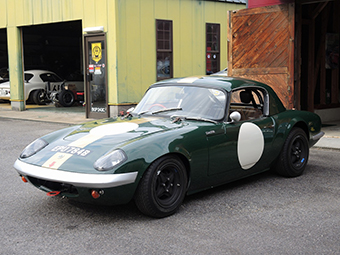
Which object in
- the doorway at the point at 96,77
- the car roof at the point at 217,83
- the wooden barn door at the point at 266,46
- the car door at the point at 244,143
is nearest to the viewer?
the car door at the point at 244,143

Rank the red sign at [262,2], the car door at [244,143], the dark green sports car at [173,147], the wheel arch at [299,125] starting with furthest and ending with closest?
1. the red sign at [262,2]
2. the wheel arch at [299,125]
3. the car door at [244,143]
4. the dark green sports car at [173,147]

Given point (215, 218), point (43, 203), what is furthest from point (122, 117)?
point (215, 218)

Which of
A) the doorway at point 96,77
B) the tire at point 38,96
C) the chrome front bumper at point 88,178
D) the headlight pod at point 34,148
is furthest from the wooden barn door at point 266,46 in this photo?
the tire at point 38,96

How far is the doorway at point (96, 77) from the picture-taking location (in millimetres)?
14234

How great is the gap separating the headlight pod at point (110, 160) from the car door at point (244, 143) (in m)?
1.14

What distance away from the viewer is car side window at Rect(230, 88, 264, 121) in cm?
588

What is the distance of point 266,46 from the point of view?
1009 cm

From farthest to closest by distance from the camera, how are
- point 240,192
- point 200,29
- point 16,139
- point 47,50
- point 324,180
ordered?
point 47,50
point 200,29
point 16,139
point 324,180
point 240,192

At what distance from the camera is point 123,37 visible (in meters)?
13.9

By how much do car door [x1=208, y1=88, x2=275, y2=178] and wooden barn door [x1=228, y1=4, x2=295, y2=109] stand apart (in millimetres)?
3997

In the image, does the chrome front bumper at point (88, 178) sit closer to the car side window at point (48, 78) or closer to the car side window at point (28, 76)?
the car side window at point (28, 76)

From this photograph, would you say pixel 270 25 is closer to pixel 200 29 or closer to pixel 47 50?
pixel 200 29

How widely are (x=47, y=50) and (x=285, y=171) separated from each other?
81.9 ft

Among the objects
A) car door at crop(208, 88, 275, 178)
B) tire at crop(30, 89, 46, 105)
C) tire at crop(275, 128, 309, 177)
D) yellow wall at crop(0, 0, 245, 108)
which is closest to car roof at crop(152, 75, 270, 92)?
car door at crop(208, 88, 275, 178)
